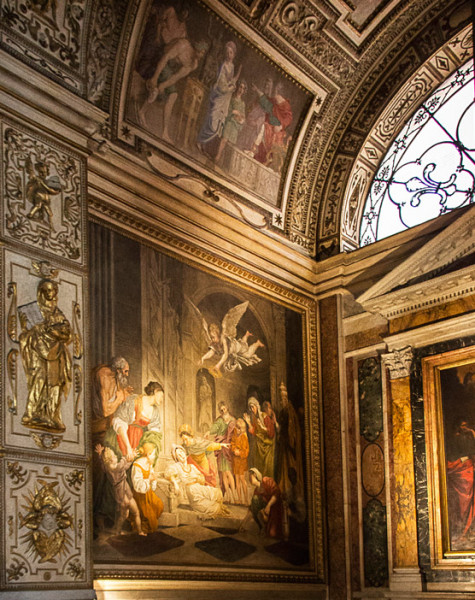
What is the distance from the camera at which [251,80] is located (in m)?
12.3

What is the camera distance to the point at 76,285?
9.05 meters

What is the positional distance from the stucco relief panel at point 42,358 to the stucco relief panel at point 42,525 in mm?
288

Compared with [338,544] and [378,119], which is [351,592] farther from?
[378,119]

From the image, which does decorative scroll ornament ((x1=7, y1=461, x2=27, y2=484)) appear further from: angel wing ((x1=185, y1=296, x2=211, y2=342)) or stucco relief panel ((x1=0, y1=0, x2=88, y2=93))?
stucco relief panel ((x1=0, y1=0, x2=88, y2=93))

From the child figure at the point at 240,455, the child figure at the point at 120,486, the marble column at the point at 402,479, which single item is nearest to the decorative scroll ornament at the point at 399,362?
the marble column at the point at 402,479

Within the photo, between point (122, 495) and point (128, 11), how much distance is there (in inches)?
244

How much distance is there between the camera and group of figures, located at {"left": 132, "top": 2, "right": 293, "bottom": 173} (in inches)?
434

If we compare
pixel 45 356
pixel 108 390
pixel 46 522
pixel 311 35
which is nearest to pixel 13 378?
pixel 45 356

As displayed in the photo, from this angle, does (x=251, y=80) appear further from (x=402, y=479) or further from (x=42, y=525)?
(x=42, y=525)

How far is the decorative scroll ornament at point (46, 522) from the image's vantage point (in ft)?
25.5

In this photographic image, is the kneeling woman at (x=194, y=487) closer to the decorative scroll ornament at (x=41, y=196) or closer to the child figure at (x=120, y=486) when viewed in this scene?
the child figure at (x=120, y=486)

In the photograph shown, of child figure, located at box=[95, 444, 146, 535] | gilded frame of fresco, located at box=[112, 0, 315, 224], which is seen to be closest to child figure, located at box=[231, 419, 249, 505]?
child figure, located at box=[95, 444, 146, 535]

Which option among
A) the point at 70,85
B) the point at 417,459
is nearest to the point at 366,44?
the point at 70,85

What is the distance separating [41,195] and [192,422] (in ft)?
11.9
